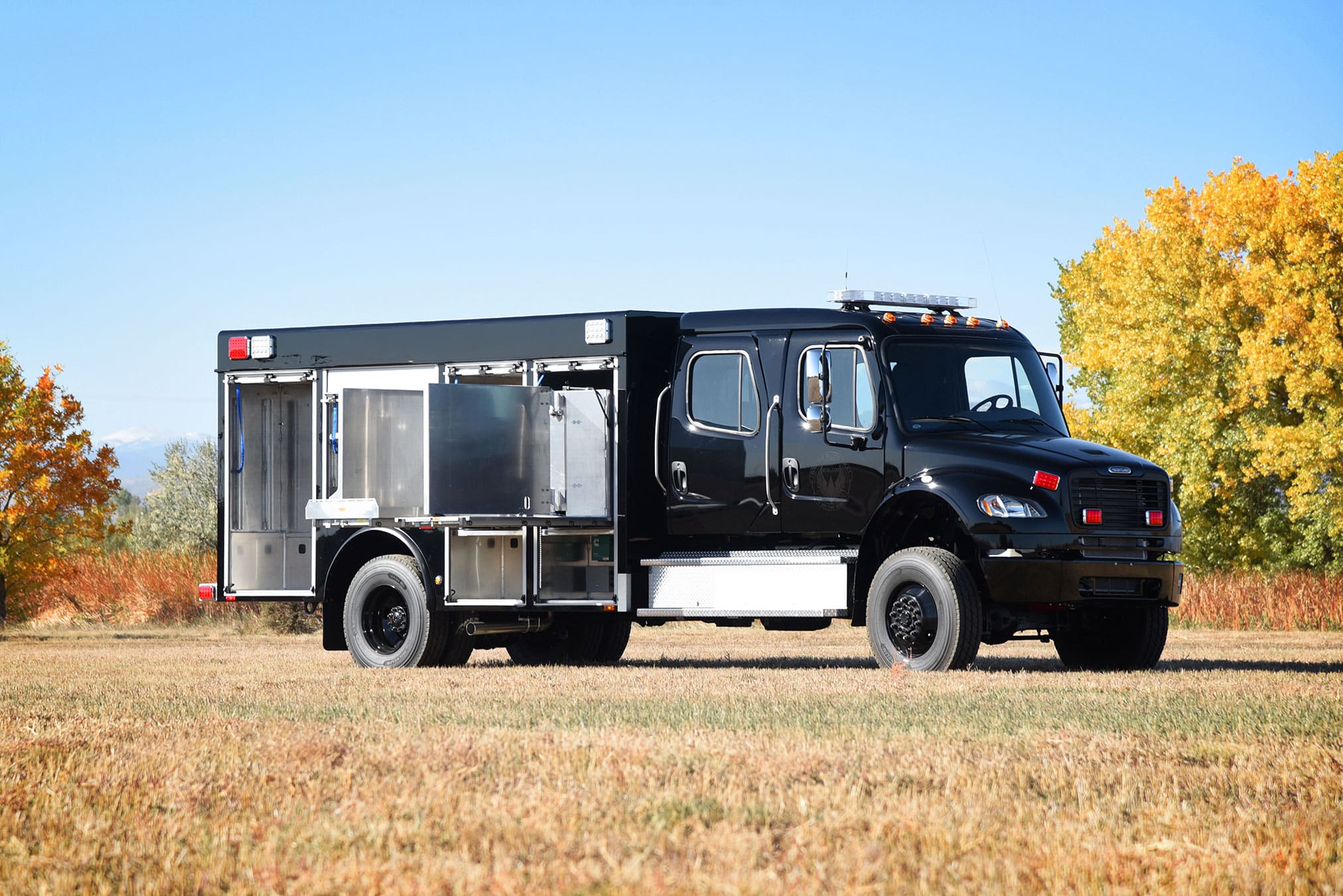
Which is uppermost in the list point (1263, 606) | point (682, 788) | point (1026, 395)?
point (1026, 395)

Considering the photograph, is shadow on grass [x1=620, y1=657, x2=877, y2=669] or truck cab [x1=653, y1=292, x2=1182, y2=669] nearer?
truck cab [x1=653, y1=292, x2=1182, y2=669]

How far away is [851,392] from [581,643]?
4575 mm

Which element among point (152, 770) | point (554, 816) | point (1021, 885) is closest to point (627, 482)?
point (152, 770)

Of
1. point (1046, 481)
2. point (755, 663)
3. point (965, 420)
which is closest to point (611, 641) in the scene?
point (755, 663)

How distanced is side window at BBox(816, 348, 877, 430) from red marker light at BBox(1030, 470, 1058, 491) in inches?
58.0

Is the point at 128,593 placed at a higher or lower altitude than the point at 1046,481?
lower

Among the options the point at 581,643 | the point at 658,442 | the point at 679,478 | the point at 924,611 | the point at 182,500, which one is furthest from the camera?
the point at 182,500

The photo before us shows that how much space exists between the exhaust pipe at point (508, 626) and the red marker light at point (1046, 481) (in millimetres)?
5308

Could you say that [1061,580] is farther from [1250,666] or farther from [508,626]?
[508,626]

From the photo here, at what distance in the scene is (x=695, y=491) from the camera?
15.1m

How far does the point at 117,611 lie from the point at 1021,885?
31085 millimetres

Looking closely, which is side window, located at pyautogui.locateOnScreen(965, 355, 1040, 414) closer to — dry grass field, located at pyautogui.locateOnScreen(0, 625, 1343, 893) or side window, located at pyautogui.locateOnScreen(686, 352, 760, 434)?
side window, located at pyautogui.locateOnScreen(686, 352, 760, 434)

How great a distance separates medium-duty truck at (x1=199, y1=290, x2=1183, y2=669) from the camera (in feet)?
45.0

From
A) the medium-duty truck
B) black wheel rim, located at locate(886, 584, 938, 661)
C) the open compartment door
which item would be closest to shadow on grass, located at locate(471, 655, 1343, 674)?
the medium-duty truck
